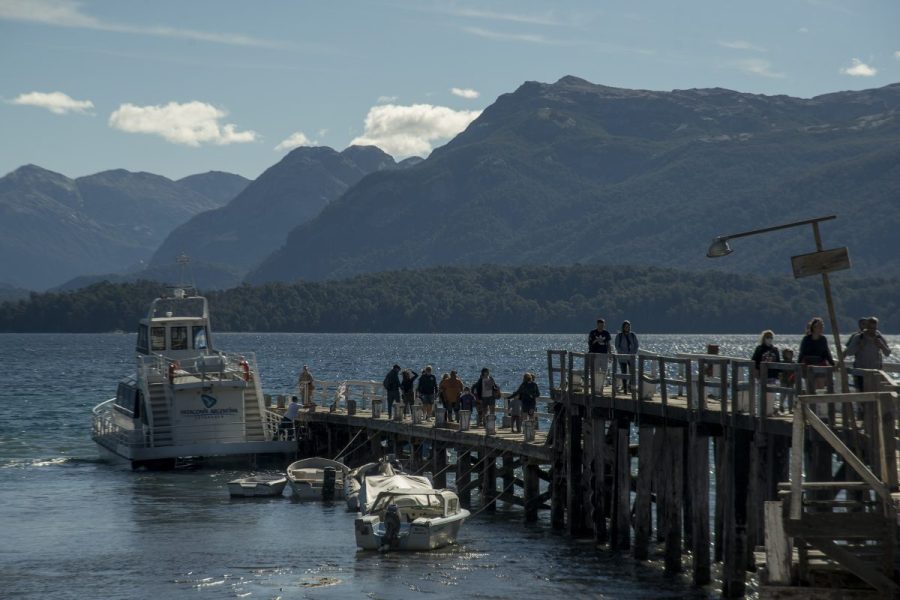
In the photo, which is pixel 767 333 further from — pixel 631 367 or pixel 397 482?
pixel 397 482

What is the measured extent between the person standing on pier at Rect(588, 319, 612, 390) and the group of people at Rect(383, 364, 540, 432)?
12.2 ft

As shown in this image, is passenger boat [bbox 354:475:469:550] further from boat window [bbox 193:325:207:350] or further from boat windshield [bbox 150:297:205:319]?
boat windshield [bbox 150:297:205:319]

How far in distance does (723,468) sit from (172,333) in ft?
94.8

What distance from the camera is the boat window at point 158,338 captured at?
4828 cm

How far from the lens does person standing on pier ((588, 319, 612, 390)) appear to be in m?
30.3

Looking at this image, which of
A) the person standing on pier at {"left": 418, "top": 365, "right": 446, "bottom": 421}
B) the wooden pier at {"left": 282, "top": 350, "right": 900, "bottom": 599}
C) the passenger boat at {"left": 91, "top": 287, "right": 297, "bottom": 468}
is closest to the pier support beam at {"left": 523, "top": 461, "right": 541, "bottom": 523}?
the wooden pier at {"left": 282, "top": 350, "right": 900, "bottom": 599}

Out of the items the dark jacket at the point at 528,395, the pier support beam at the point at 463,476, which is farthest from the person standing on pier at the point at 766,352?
the pier support beam at the point at 463,476

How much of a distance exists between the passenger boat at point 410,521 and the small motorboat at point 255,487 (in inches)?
343

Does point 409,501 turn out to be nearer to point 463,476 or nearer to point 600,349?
point 600,349

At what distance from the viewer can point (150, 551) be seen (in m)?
31.3

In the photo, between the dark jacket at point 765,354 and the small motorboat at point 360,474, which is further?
the small motorboat at point 360,474

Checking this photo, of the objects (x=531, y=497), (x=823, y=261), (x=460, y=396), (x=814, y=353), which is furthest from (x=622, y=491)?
(x=460, y=396)

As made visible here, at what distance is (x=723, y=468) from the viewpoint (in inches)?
936

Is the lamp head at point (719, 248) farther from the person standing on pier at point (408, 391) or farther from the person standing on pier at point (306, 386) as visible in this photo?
the person standing on pier at point (306, 386)
